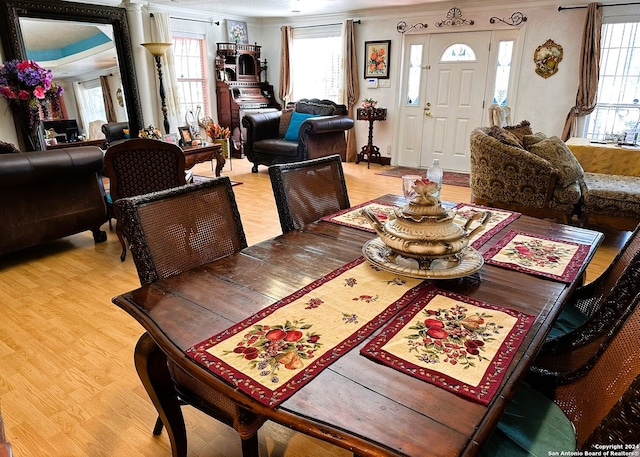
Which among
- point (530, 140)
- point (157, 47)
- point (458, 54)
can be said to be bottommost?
point (530, 140)

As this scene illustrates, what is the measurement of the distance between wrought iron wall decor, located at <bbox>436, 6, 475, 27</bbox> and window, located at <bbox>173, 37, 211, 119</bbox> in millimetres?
3808

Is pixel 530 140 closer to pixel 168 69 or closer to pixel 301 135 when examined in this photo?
pixel 301 135

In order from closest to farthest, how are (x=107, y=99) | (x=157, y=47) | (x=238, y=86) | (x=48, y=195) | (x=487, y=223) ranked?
(x=487, y=223) < (x=48, y=195) < (x=157, y=47) < (x=107, y=99) < (x=238, y=86)

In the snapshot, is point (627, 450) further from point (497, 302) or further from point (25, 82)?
point (25, 82)

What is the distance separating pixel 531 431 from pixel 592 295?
85 cm

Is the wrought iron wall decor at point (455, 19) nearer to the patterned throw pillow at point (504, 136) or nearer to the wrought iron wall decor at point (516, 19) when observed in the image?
the wrought iron wall decor at point (516, 19)

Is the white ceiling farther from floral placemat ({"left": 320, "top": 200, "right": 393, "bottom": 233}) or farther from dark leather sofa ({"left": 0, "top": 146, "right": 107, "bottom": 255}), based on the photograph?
floral placemat ({"left": 320, "top": 200, "right": 393, "bottom": 233})

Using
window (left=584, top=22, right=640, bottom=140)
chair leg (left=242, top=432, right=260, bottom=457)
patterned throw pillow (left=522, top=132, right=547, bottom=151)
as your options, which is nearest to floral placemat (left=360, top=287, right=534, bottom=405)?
chair leg (left=242, top=432, right=260, bottom=457)

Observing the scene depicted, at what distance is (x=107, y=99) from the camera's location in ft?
19.6

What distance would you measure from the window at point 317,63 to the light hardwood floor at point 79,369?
4.98 metres

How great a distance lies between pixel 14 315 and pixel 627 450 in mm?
2891

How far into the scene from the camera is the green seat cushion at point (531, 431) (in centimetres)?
103

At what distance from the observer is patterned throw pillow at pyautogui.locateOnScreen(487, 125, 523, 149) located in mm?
3602

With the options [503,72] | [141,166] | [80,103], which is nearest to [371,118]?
[503,72]
